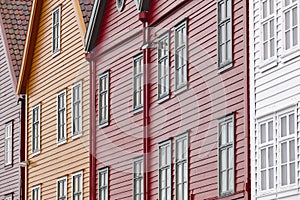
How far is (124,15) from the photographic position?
33.0 metres

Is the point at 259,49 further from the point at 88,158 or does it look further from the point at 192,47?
the point at 88,158

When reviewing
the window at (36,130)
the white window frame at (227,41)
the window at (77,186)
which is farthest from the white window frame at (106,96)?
the white window frame at (227,41)

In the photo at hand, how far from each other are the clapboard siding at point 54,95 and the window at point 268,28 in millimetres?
12307

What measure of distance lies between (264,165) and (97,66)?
40.9ft

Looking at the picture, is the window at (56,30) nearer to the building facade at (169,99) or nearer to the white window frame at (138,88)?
the building facade at (169,99)

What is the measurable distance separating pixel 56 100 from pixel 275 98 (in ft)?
54.5

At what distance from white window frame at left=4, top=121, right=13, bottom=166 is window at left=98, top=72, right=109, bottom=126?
1002 cm

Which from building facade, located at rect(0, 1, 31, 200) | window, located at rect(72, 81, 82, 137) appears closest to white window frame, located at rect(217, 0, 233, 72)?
window, located at rect(72, 81, 82, 137)

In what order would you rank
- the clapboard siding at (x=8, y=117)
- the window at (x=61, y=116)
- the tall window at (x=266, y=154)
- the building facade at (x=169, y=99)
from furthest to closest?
the clapboard siding at (x=8, y=117)
the window at (x=61, y=116)
the building facade at (x=169, y=99)
the tall window at (x=266, y=154)

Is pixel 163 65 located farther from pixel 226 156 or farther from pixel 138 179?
pixel 226 156

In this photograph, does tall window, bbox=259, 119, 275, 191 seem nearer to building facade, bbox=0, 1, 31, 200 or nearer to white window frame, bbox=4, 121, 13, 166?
building facade, bbox=0, 1, 31, 200

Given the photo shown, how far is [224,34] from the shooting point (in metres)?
25.9

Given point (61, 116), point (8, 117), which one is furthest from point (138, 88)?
point (8, 117)

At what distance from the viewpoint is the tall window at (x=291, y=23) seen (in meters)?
22.3
